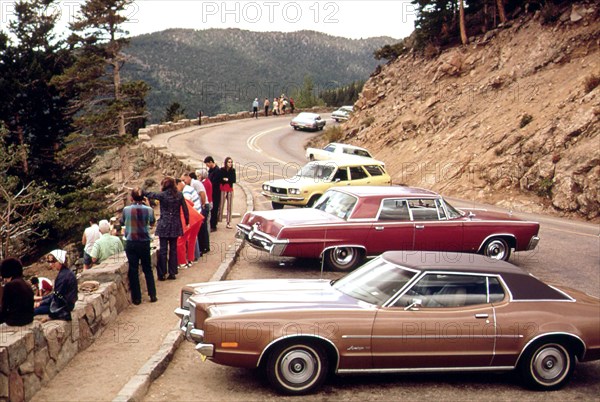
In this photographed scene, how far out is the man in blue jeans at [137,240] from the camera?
11.0 metres

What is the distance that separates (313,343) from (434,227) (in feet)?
21.9

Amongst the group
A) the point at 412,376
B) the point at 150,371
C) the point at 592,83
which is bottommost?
the point at 412,376

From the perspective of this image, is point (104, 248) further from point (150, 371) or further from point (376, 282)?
point (376, 282)

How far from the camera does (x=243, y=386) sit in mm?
8031

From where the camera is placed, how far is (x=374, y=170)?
68.9ft

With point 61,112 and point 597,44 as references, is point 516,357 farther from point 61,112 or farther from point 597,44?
point 61,112

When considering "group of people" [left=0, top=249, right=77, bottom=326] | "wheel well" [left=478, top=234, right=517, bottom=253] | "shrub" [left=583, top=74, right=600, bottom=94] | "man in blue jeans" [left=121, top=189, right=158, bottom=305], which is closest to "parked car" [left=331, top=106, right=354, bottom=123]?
"shrub" [left=583, top=74, right=600, bottom=94]

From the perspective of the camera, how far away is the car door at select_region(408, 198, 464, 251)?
543 inches

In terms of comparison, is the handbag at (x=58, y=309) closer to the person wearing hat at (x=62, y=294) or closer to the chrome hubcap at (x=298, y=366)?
the person wearing hat at (x=62, y=294)

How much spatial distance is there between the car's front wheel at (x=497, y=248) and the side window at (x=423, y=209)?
1258 mm

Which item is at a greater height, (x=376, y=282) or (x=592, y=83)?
(x=592, y=83)

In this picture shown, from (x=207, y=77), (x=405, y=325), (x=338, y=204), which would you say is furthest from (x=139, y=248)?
(x=207, y=77)

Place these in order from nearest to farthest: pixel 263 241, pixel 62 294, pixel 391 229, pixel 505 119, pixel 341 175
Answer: pixel 62 294 < pixel 263 241 < pixel 391 229 < pixel 341 175 < pixel 505 119

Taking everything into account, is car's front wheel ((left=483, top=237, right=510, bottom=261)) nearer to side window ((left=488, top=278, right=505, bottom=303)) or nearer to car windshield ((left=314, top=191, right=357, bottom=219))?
car windshield ((left=314, top=191, right=357, bottom=219))
